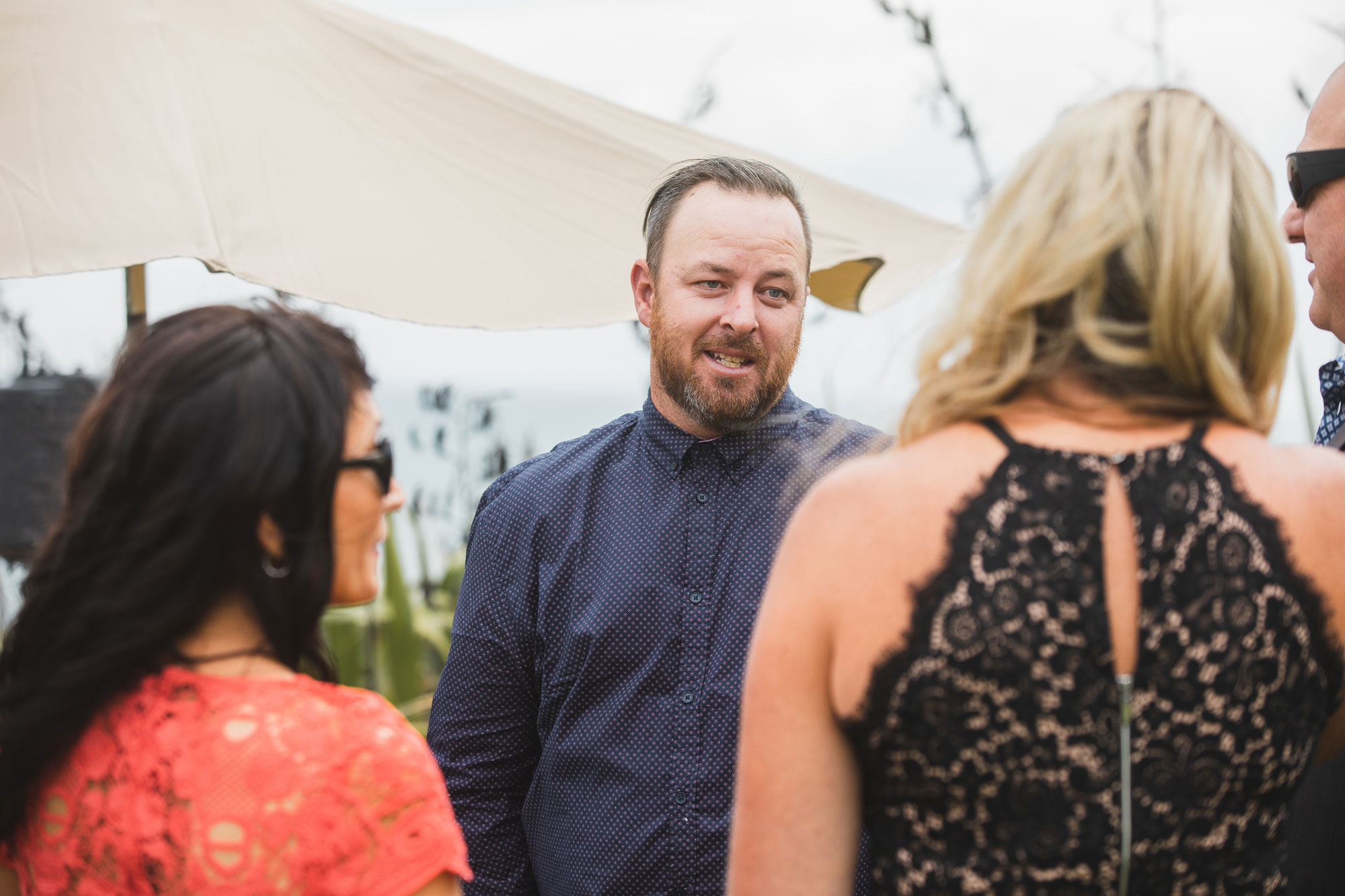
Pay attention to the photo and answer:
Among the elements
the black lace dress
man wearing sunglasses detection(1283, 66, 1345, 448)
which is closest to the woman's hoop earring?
the black lace dress

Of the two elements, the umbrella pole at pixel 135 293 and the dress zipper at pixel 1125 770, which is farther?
the umbrella pole at pixel 135 293

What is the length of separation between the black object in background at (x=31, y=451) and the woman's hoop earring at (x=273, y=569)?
166 centimetres

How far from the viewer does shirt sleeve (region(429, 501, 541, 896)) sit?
2.13 m

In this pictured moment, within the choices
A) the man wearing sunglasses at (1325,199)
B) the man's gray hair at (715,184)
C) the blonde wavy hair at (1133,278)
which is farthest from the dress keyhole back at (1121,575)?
the man's gray hair at (715,184)

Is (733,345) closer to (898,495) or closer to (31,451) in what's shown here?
(898,495)

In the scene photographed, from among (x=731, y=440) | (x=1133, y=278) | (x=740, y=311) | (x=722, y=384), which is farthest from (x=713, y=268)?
(x=1133, y=278)

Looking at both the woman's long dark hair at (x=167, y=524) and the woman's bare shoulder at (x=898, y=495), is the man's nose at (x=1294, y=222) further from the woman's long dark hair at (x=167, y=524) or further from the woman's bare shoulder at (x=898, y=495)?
the woman's long dark hair at (x=167, y=524)

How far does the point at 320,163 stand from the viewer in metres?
2.30

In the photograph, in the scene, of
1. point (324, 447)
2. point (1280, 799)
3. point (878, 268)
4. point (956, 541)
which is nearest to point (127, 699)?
point (324, 447)

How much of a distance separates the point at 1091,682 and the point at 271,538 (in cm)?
83

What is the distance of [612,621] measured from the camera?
2051 mm

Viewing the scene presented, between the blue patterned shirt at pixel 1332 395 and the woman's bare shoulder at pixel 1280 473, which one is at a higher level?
the woman's bare shoulder at pixel 1280 473

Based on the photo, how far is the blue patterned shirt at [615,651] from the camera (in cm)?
198

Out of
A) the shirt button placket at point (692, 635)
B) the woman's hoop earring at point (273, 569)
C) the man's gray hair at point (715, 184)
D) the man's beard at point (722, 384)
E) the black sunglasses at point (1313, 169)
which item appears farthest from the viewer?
the man's gray hair at point (715, 184)
